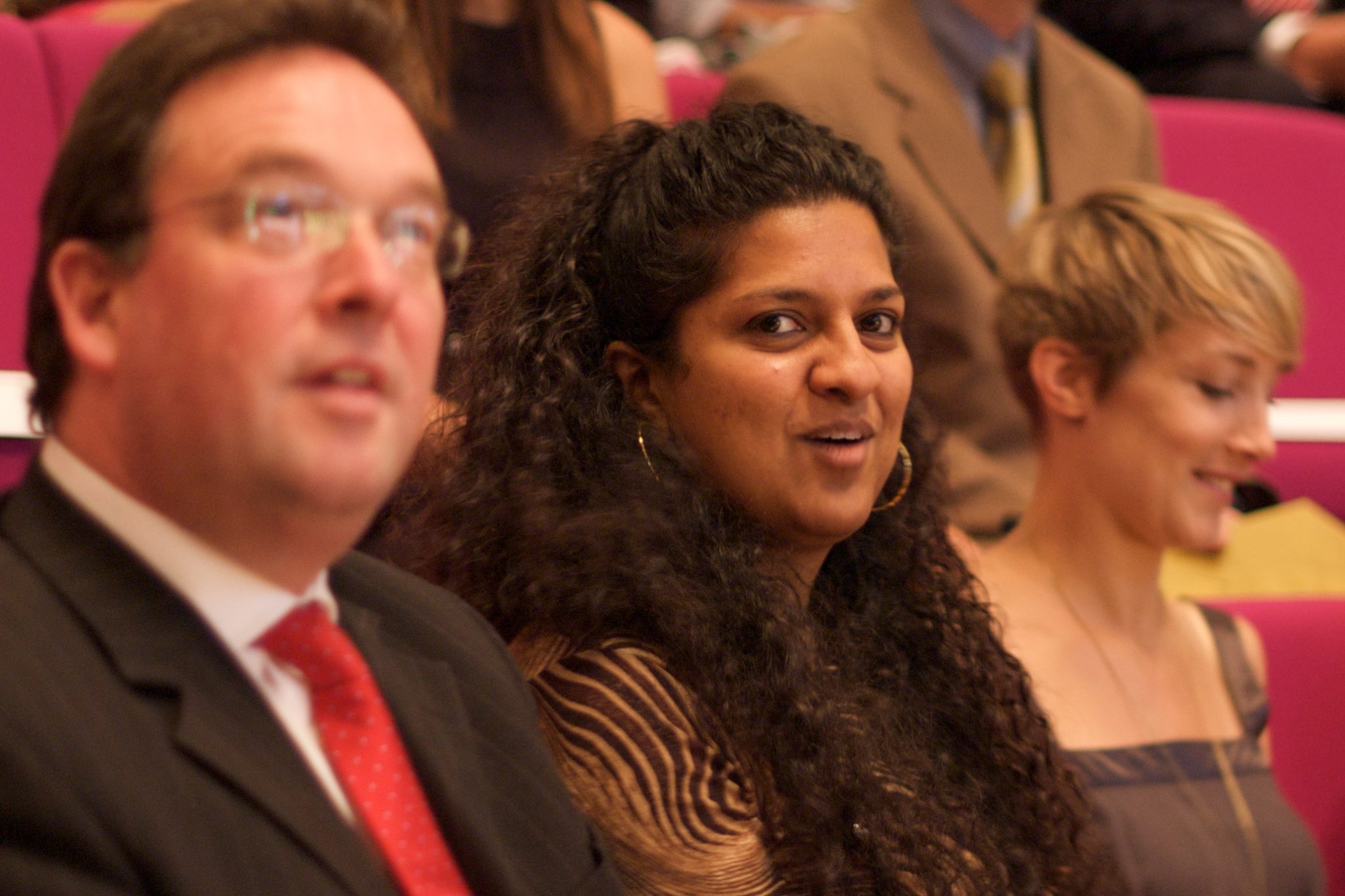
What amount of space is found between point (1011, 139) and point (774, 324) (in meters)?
0.88

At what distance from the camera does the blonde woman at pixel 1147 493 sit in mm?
1234

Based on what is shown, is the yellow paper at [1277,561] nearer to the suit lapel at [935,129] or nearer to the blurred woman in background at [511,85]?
the suit lapel at [935,129]

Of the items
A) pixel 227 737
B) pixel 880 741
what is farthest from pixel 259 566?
pixel 880 741

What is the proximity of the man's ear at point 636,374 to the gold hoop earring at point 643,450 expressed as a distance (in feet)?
0.07

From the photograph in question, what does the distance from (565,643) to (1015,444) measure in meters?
0.81

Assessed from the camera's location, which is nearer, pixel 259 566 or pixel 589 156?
pixel 259 566

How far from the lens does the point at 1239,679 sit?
53.3 inches

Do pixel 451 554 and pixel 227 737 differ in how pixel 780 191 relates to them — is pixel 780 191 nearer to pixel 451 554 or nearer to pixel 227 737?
pixel 451 554

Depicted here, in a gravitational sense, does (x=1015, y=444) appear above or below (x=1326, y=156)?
below

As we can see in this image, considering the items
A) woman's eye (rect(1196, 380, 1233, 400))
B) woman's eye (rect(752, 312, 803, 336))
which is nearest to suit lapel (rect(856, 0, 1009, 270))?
woman's eye (rect(1196, 380, 1233, 400))

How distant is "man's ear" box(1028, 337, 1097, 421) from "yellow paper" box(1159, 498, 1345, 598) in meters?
0.34

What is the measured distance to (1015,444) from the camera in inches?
60.6

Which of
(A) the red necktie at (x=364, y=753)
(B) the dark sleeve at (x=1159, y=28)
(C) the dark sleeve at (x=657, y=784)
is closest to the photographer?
(A) the red necktie at (x=364, y=753)

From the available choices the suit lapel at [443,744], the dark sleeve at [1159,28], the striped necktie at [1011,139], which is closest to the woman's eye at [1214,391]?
the striped necktie at [1011,139]
